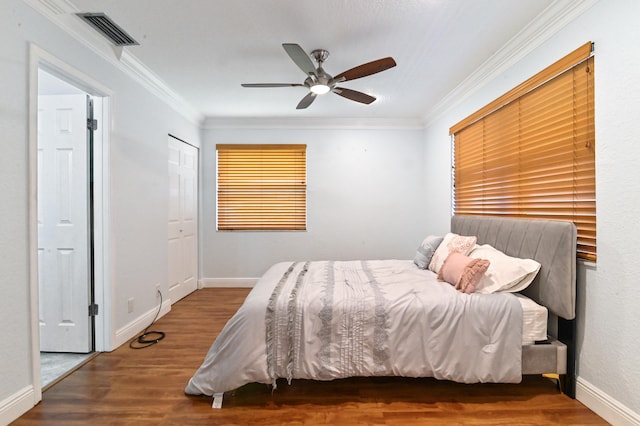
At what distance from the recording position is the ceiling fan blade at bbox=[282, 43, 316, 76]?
2.04 metres

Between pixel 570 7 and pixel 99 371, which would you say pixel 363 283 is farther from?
pixel 570 7

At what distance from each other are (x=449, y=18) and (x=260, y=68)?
5.56ft

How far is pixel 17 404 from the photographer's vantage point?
5.85 feet

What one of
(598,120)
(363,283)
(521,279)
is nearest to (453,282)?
(521,279)

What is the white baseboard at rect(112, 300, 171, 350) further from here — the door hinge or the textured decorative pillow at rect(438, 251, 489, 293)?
the textured decorative pillow at rect(438, 251, 489, 293)

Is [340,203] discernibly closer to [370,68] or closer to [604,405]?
[370,68]

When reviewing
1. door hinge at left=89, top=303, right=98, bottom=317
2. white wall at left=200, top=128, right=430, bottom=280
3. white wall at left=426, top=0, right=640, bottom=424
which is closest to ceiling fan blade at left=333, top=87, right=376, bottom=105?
white wall at left=426, top=0, right=640, bottom=424

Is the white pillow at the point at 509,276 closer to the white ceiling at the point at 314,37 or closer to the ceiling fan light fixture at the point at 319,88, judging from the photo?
the white ceiling at the point at 314,37

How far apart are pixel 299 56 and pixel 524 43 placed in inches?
69.9

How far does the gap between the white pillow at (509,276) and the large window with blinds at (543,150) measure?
0.31 meters

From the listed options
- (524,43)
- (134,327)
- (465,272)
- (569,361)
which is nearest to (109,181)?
(134,327)

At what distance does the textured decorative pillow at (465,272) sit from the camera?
211 centimetres

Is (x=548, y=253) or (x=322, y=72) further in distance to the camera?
(x=322, y=72)

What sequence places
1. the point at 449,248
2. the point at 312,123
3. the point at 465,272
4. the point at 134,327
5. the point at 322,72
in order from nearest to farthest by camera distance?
1. the point at 465,272
2. the point at 322,72
3. the point at 449,248
4. the point at 134,327
5. the point at 312,123
